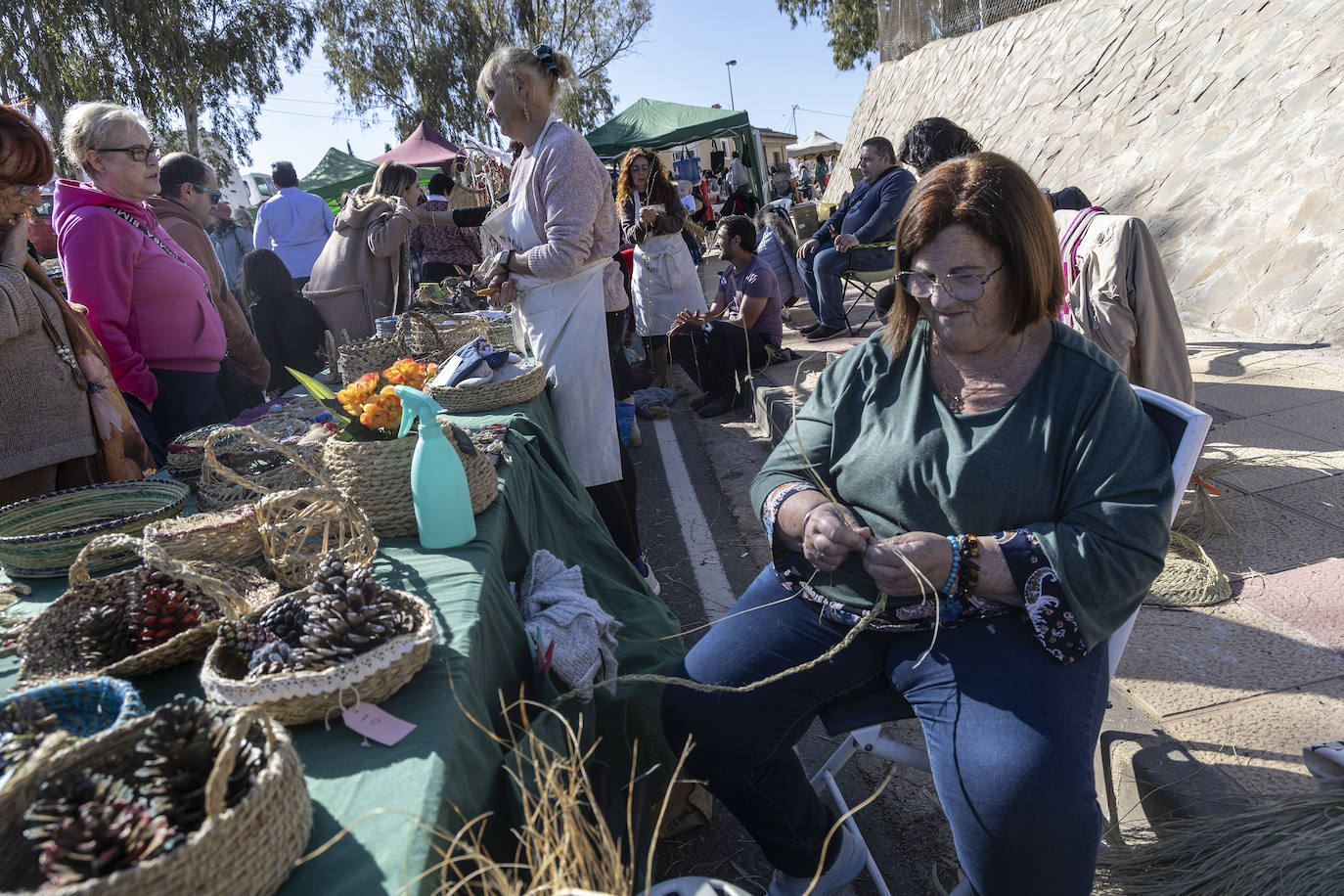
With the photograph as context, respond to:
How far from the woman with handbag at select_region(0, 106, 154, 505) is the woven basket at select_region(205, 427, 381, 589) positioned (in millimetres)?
936

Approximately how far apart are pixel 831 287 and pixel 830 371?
6116mm

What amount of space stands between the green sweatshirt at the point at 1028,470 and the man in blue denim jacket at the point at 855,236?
18.7 ft

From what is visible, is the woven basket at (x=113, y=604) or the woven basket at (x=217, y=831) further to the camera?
the woven basket at (x=113, y=604)

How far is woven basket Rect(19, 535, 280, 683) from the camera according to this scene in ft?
4.59

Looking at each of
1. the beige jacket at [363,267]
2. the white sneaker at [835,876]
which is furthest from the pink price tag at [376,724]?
the beige jacket at [363,267]

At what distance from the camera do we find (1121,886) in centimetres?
176

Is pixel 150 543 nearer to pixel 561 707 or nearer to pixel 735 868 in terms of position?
pixel 561 707

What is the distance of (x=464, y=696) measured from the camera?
1.42 metres

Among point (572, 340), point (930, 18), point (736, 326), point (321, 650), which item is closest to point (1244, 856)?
point (321, 650)

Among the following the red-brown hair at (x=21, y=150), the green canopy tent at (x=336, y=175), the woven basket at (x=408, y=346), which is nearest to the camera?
the red-brown hair at (x=21, y=150)

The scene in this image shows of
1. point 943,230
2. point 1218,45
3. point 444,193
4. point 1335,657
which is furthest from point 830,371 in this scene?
point 1218,45

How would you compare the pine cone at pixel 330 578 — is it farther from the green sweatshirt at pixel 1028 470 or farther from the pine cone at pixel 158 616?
the green sweatshirt at pixel 1028 470

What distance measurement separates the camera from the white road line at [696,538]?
11.8 ft

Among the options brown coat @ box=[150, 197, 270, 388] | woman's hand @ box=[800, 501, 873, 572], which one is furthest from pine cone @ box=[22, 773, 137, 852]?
brown coat @ box=[150, 197, 270, 388]
